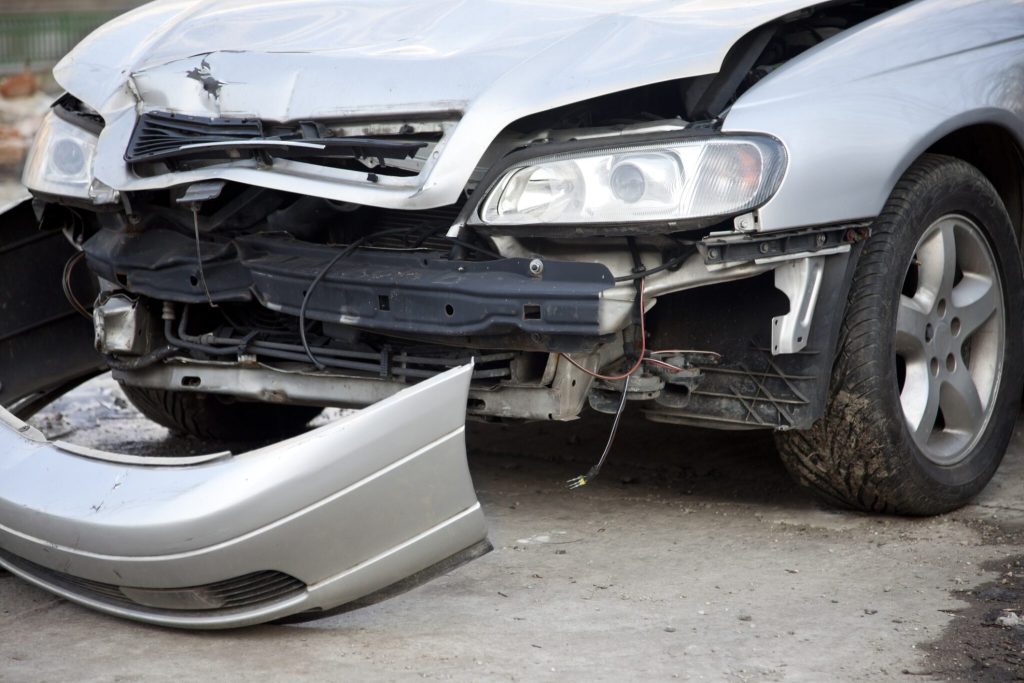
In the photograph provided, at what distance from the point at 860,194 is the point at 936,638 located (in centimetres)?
105

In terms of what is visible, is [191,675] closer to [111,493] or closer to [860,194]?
[111,493]

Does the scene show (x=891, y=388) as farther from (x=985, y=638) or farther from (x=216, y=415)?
(x=216, y=415)

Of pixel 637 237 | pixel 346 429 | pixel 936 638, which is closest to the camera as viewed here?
pixel 346 429

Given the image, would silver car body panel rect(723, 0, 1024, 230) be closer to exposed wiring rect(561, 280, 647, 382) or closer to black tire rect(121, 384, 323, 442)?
exposed wiring rect(561, 280, 647, 382)

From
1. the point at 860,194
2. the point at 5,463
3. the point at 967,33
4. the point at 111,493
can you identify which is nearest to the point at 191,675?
the point at 111,493

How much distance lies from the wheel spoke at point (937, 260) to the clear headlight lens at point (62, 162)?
88.3 inches

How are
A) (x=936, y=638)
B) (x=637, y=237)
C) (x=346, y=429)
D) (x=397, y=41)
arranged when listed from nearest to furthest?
(x=346, y=429), (x=936, y=638), (x=637, y=237), (x=397, y=41)

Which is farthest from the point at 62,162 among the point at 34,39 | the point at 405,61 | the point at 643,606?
the point at 34,39

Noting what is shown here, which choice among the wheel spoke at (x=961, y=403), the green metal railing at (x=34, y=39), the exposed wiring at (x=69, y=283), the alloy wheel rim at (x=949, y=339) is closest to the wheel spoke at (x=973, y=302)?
Answer: the alloy wheel rim at (x=949, y=339)

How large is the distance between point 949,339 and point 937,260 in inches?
10.0

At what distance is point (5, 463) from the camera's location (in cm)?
294

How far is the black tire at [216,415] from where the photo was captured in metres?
4.40

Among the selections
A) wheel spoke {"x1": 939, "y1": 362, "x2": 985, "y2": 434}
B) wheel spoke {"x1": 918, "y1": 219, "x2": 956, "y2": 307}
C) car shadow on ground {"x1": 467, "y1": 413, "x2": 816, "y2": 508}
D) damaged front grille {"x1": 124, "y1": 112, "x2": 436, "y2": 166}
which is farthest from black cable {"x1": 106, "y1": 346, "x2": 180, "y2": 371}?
wheel spoke {"x1": 939, "y1": 362, "x2": 985, "y2": 434}

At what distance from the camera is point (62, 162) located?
355 cm
